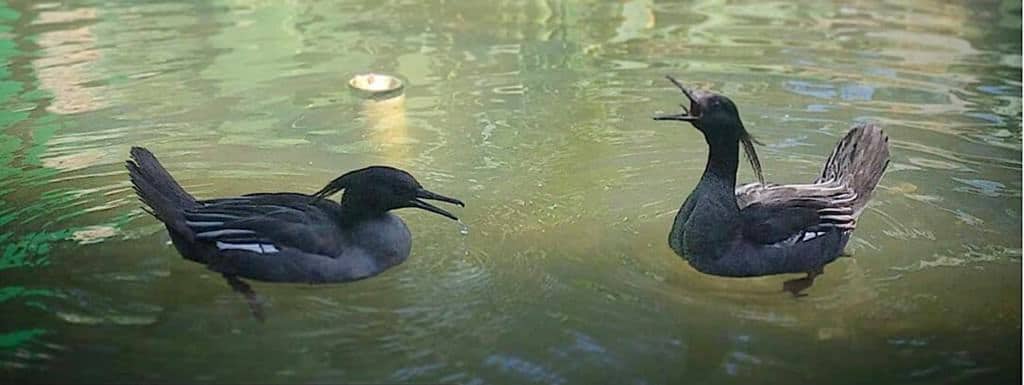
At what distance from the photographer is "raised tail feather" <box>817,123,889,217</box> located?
20.2 feet

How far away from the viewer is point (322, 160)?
7484mm

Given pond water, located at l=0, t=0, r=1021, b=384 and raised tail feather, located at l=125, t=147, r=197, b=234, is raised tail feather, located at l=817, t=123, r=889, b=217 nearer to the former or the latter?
pond water, located at l=0, t=0, r=1021, b=384

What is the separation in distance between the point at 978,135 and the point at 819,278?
116 inches

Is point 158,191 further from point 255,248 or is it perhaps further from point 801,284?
point 801,284

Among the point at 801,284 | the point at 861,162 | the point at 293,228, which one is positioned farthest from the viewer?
the point at 861,162

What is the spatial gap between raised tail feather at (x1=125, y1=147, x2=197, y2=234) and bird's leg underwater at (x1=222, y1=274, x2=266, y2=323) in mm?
306

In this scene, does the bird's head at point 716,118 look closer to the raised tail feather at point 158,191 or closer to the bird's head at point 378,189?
the bird's head at point 378,189

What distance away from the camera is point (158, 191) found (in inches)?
223

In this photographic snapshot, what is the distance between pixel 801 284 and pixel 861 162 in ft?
3.00

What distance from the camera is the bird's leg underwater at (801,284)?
5.57 meters

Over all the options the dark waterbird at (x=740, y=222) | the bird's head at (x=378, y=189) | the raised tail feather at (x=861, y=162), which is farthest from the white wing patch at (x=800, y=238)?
the bird's head at (x=378, y=189)

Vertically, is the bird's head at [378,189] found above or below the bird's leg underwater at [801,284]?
above

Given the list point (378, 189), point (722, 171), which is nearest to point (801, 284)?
point (722, 171)

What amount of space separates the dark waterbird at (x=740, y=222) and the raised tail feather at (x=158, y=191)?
7.55 ft
